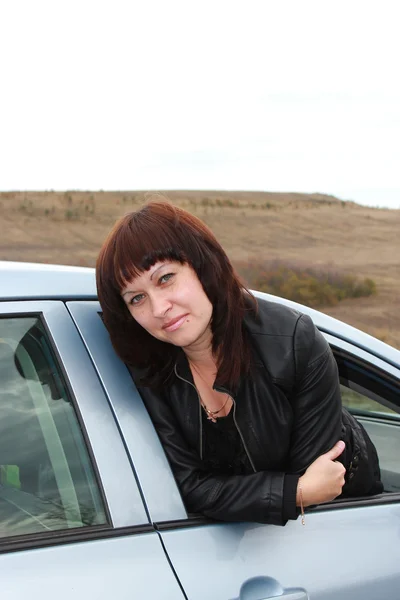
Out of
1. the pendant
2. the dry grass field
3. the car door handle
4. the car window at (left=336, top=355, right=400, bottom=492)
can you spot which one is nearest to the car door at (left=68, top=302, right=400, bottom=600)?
the car door handle

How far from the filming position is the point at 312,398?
2.15 metres

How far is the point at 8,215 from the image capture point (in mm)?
35750

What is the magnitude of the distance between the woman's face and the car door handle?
0.60m

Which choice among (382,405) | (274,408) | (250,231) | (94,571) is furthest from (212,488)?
(250,231)

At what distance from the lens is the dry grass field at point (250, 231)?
91.5 feet

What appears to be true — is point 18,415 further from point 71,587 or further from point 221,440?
point 221,440

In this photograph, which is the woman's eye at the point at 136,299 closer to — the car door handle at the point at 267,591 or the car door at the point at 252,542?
the car door at the point at 252,542

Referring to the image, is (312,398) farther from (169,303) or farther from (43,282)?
(43,282)

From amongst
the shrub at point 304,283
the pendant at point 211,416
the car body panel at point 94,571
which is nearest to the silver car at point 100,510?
the car body panel at point 94,571

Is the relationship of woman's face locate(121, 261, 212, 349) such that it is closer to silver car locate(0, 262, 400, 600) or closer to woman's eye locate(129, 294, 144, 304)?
woman's eye locate(129, 294, 144, 304)

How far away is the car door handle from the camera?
1.91m

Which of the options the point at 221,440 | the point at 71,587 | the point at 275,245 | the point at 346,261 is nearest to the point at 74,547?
the point at 71,587

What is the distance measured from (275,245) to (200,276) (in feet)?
101

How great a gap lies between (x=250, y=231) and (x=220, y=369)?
33.6 metres
